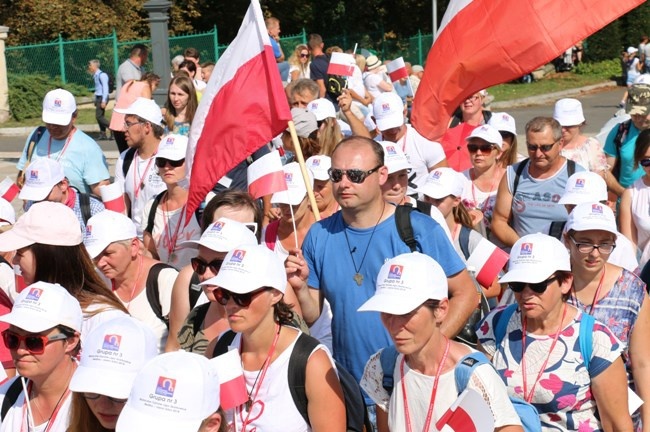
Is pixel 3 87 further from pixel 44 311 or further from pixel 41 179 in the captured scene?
pixel 44 311

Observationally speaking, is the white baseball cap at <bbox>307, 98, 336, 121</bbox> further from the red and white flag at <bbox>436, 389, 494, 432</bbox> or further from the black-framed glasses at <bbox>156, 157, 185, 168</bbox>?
the red and white flag at <bbox>436, 389, 494, 432</bbox>

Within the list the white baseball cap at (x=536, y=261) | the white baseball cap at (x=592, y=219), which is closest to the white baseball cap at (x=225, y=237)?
the white baseball cap at (x=536, y=261)

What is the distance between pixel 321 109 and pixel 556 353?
198 inches

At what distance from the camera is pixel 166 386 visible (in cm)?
363

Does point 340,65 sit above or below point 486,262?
above

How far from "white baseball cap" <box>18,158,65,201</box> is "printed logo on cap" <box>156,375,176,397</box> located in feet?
14.5

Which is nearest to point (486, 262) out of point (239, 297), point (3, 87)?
point (239, 297)

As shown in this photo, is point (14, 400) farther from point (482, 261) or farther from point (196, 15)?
point (196, 15)

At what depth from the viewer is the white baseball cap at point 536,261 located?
5.14m

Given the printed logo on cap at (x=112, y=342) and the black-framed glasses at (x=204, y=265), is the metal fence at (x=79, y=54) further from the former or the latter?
the printed logo on cap at (x=112, y=342)

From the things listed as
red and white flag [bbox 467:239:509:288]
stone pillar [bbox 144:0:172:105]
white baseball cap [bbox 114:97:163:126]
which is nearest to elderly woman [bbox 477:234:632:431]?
red and white flag [bbox 467:239:509:288]

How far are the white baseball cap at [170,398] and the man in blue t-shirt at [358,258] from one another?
1.93m

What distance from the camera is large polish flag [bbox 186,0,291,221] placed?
24.6ft

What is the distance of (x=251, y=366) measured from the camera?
4.72 meters
